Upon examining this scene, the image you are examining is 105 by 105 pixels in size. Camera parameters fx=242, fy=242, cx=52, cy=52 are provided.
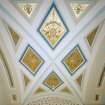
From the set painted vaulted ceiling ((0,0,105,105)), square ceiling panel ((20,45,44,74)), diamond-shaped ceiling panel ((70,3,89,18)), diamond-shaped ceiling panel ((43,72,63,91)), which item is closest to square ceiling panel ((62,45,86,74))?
painted vaulted ceiling ((0,0,105,105))

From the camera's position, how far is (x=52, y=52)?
26.4 feet

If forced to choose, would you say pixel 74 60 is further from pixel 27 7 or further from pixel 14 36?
pixel 27 7

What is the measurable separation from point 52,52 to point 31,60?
33.0 inches

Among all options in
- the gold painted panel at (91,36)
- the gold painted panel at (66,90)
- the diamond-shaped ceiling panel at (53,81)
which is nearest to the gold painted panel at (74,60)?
the gold painted panel at (91,36)

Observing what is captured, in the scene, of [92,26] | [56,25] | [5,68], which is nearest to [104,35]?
[92,26]

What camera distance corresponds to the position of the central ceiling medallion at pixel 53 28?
6832mm

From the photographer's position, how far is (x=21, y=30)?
7211 mm

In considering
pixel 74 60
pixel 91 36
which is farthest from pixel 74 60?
pixel 91 36

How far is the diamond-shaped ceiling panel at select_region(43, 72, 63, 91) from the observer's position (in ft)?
29.8

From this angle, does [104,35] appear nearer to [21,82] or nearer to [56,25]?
[56,25]

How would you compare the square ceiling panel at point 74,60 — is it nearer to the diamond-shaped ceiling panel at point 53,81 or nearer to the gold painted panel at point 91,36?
the gold painted panel at point 91,36

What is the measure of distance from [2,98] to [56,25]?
3641 millimetres

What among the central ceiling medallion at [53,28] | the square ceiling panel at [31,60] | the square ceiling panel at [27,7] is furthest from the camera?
the square ceiling panel at [31,60]

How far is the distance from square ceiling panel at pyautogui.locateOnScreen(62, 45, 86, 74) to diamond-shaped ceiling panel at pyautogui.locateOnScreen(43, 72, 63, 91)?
0.66 metres
